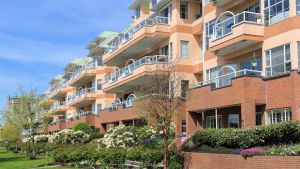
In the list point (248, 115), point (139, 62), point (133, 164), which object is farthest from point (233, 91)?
point (139, 62)

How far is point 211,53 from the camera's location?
85.6ft

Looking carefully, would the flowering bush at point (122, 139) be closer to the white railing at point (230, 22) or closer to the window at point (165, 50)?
the white railing at point (230, 22)

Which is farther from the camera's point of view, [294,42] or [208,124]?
[208,124]

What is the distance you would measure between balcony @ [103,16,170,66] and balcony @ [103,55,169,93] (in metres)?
2.15

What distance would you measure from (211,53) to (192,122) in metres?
5.72

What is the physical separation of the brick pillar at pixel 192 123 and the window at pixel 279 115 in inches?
261

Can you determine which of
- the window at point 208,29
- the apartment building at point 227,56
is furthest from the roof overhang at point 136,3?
the window at point 208,29

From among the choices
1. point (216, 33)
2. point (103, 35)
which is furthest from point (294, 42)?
point (103, 35)

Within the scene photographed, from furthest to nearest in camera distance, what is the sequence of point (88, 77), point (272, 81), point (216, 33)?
point (88, 77) < point (216, 33) < point (272, 81)

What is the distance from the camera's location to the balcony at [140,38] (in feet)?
99.6

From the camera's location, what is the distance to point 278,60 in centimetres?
1936

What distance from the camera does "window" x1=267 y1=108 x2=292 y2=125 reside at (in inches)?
715

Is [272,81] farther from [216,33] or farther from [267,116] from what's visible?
[216,33]

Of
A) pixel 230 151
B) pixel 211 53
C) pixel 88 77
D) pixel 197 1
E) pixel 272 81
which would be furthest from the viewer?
pixel 88 77
